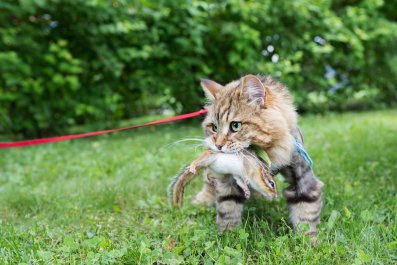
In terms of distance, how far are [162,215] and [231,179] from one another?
2.51ft

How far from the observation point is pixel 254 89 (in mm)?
2506

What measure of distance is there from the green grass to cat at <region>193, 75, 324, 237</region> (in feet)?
0.51

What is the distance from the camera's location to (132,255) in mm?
2359

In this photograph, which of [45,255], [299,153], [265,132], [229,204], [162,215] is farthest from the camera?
[162,215]

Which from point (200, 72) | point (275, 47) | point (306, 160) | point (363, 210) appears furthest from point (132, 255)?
point (275, 47)

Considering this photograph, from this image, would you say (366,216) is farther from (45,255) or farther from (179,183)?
(45,255)

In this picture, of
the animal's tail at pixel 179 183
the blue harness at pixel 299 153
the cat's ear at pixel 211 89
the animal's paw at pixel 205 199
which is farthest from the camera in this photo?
the animal's paw at pixel 205 199

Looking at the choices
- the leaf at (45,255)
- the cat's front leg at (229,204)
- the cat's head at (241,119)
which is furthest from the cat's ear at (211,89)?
the leaf at (45,255)

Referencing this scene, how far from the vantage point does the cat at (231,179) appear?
2.38 meters

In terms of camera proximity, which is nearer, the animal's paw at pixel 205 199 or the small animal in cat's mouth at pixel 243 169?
the small animal in cat's mouth at pixel 243 169

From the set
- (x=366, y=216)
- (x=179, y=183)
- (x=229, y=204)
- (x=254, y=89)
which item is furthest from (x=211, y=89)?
(x=366, y=216)

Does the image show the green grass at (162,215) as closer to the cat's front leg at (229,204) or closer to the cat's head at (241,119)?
the cat's front leg at (229,204)

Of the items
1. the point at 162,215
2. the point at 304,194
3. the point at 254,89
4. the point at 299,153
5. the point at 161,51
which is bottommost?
the point at 161,51

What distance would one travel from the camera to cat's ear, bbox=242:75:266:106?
8.16 feet
